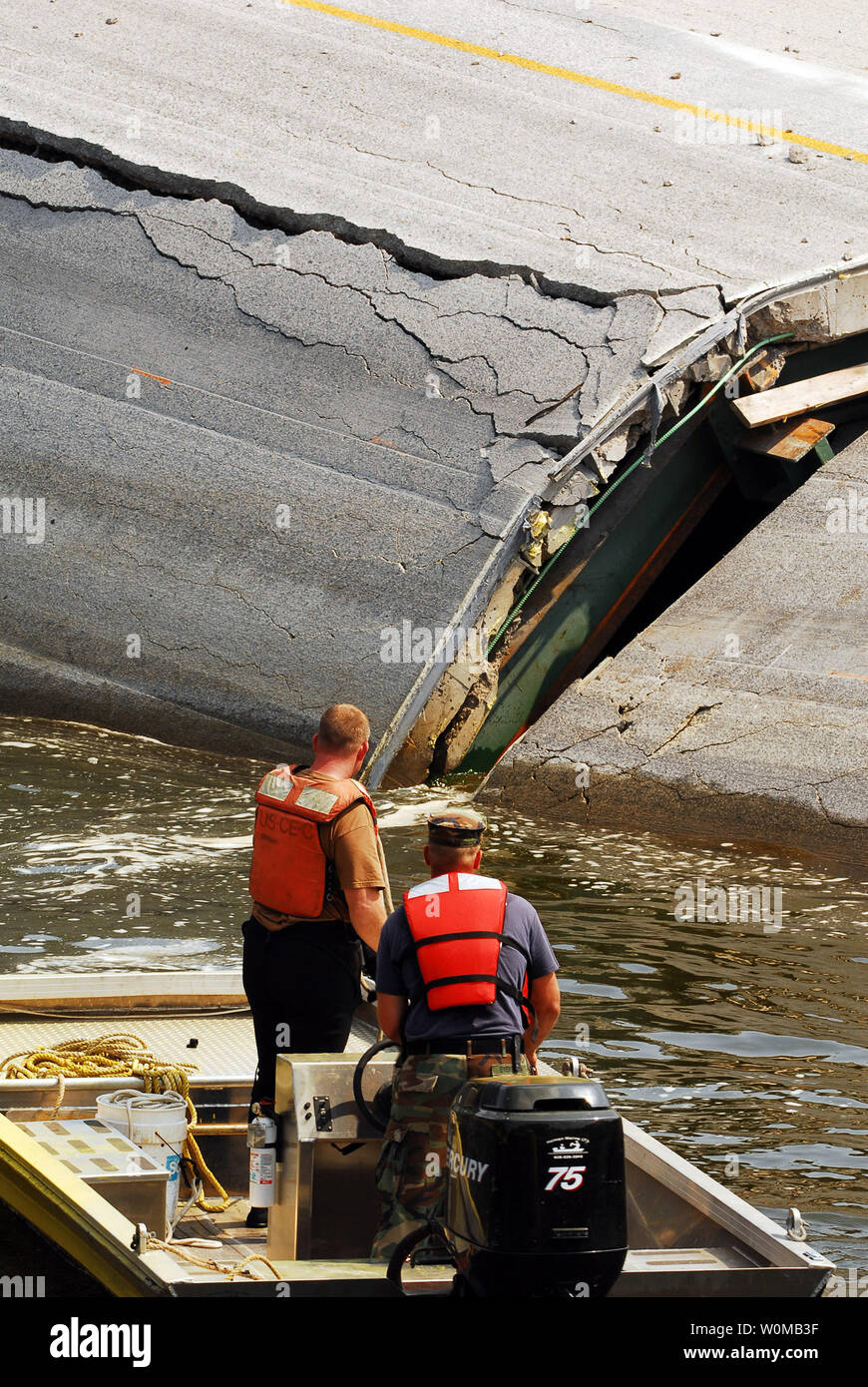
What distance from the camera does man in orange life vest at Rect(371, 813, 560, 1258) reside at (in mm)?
4562

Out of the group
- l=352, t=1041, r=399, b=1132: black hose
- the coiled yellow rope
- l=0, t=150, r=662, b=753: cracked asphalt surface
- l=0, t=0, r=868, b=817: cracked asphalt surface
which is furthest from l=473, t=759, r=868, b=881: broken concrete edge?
l=352, t=1041, r=399, b=1132: black hose

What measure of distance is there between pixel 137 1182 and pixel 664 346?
8570mm

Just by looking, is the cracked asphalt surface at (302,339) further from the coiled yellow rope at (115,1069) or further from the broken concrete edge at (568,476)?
the coiled yellow rope at (115,1069)

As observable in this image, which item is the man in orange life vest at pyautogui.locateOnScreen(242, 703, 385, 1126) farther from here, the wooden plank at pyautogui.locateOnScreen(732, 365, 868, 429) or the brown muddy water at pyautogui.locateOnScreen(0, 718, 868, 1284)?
the wooden plank at pyautogui.locateOnScreen(732, 365, 868, 429)

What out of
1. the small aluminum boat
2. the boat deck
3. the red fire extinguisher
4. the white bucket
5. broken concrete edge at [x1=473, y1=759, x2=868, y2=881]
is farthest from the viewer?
broken concrete edge at [x1=473, y1=759, x2=868, y2=881]

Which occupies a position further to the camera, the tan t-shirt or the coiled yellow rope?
the coiled yellow rope

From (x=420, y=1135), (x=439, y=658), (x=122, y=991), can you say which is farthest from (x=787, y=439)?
(x=420, y=1135)

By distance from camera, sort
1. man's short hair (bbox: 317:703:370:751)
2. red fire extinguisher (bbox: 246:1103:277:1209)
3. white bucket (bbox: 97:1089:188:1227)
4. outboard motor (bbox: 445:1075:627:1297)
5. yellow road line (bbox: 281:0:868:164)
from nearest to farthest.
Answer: outboard motor (bbox: 445:1075:627:1297), red fire extinguisher (bbox: 246:1103:277:1209), man's short hair (bbox: 317:703:370:751), white bucket (bbox: 97:1089:188:1227), yellow road line (bbox: 281:0:868:164)

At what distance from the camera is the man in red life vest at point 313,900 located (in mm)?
5227

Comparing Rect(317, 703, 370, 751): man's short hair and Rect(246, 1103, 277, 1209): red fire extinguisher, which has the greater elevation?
Rect(317, 703, 370, 751): man's short hair

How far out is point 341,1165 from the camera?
16.8 feet

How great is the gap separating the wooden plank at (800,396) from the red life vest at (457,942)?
8508 millimetres

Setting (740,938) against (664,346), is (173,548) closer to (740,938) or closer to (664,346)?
(664,346)
